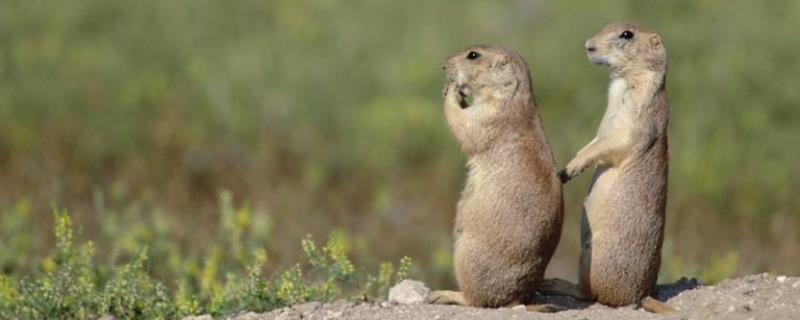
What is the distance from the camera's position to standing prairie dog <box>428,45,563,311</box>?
6.33 m

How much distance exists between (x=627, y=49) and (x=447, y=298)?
152 cm

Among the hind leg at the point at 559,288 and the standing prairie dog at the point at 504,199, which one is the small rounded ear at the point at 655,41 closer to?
the standing prairie dog at the point at 504,199

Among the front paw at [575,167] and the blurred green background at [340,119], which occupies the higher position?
the blurred green background at [340,119]

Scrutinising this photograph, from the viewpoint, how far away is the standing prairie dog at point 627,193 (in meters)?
6.49

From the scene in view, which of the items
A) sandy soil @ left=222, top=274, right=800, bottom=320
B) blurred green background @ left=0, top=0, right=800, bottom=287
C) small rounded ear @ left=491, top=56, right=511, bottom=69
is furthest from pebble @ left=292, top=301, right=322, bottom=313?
blurred green background @ left=0, top=0, right=800, bottom=287

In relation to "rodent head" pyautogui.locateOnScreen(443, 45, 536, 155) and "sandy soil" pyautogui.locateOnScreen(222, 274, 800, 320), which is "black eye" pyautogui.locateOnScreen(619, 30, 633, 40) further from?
"sandy soil" pyautogui.locateOnScreen(222, 274, 800, 320)

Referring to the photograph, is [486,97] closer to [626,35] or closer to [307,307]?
[626,35]

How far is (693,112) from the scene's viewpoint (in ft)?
39.9

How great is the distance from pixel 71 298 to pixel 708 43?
8213 millimetres

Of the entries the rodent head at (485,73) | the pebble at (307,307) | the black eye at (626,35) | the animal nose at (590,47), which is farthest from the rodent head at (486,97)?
the pebble at (307,307)

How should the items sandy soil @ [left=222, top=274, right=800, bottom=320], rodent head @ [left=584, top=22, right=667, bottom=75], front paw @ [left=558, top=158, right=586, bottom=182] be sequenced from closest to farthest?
sandy soil @ [left=222, top=274, right=800, bottom=320] → front paw @ [left=558, top=158, right=586, bottom=182] → rodent head @ [left=584, top=22, right=667, bottom=75]

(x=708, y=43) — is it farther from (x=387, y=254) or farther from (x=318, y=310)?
(x=318, y=310)

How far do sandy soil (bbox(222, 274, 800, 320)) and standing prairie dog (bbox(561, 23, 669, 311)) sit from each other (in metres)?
0.14

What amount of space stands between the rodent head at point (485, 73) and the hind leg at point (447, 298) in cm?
91
